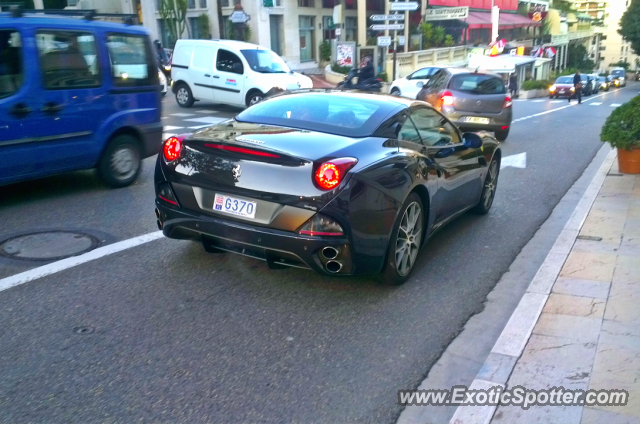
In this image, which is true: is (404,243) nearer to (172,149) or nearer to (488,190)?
(172,149)

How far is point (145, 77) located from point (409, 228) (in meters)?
4.56

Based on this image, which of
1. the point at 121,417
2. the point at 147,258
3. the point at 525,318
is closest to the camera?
the point at 121,417

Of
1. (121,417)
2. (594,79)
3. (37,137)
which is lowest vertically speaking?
(594,79)

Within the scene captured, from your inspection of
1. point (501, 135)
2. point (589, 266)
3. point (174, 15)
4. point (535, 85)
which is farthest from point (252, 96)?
point (535, 85)

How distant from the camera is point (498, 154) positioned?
7.94m

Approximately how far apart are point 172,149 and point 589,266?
3.69 metres

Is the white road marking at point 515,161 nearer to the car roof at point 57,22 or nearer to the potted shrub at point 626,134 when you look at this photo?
the potted shrub at point 626,134

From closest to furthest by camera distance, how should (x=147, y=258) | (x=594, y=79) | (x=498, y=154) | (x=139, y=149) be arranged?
1. (x=147, y=258)
2. (x=498, y=154)
3. (x=139, y=149)
4. (x=594, y=79)

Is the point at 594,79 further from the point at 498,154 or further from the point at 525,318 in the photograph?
the point at 525,318

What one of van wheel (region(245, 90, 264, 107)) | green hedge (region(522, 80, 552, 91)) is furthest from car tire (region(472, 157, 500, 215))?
green hedge (region(522, 80, 552, 91))

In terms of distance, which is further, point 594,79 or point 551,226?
point 594,79

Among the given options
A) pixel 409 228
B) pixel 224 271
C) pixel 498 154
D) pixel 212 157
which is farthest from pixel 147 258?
pixel 498 154

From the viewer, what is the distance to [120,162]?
27.3 feet

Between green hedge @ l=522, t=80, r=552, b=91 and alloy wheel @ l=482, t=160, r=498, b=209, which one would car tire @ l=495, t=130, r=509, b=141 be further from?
green hedge @ l=522, t=80, r=552, b=91
